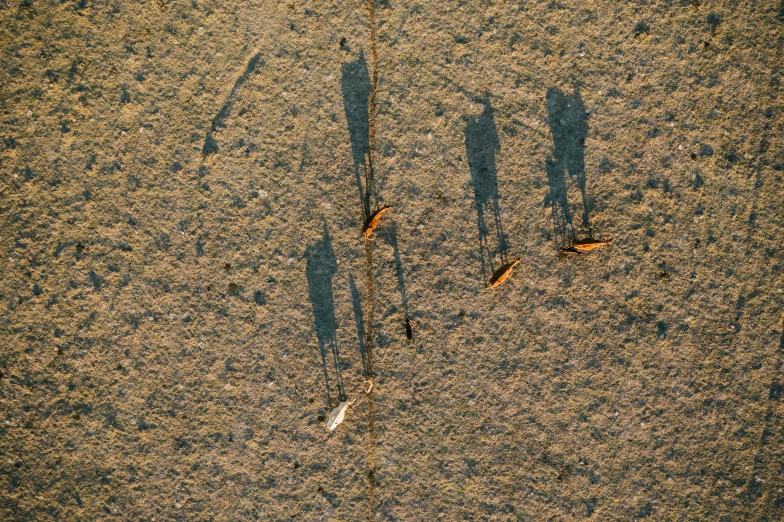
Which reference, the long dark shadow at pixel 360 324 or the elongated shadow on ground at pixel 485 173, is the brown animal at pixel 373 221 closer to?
the long dark shadow at pixel 360 324

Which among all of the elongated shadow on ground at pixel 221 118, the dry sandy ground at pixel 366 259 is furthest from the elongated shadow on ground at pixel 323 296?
the elongated shadow on ground at pixel 221 118

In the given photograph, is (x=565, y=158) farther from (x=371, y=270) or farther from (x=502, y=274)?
(x=371, y=270)

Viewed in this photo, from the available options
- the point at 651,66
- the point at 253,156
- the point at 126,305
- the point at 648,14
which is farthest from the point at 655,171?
the point at 126,305

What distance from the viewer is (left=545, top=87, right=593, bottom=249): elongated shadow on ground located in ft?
12.1

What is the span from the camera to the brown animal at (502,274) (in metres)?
3.59

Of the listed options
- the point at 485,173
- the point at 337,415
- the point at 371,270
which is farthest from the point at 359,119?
the point at 337,415

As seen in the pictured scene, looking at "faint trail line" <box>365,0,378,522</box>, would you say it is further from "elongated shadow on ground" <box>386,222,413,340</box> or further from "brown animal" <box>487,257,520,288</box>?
"brown animal" <box>487,257,520,288</box>

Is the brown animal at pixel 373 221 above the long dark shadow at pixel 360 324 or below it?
above

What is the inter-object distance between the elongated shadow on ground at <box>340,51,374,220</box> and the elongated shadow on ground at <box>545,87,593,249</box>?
1363mm

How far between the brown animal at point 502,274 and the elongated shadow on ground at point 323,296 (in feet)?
3.91

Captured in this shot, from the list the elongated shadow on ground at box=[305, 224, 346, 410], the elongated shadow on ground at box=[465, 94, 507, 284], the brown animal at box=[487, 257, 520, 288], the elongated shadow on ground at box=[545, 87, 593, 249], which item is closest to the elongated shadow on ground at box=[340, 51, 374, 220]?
the elongated shadow on ground at box=[305, 224, 346, 410]

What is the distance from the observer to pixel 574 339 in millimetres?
3697

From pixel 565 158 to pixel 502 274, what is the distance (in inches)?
40.0

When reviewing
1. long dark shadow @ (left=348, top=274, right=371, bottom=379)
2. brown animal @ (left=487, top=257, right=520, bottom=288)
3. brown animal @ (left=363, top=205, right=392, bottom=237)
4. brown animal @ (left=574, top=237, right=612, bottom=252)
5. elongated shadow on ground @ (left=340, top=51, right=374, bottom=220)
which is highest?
elongated shadow on ground @ (left=340, top=51, right=374, bottom=220)
